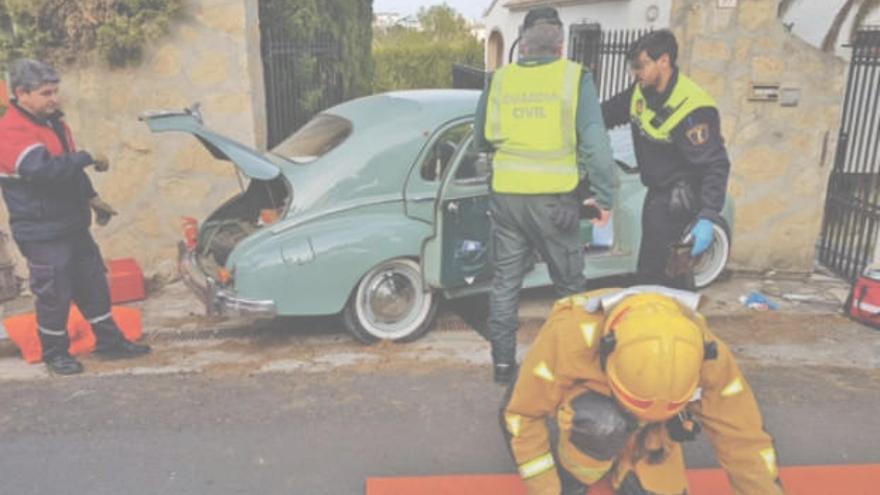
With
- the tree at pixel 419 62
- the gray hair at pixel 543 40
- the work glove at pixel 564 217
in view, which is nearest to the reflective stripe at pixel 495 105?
the gray hair at pixel 543 40

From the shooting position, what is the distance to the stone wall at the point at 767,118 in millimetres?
6062

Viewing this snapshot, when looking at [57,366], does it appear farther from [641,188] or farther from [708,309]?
[708,309]

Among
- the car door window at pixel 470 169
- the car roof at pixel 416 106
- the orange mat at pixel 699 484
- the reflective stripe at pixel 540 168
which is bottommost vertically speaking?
the orange mat at pixel 699 484

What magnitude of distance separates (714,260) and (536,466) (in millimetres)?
4098

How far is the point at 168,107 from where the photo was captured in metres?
6.17

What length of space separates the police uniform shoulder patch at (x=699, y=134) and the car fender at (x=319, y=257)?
1.78 meters

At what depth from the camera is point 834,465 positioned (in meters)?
3.49

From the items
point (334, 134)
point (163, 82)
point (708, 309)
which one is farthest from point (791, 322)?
point (163, 82)

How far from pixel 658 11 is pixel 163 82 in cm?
1041

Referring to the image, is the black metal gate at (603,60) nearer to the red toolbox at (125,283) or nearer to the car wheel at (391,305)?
the car wheel at (391,305)

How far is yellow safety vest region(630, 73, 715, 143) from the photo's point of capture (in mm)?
3889

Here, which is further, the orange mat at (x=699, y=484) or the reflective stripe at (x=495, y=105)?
the reflective stripe at (x=495, y=105)

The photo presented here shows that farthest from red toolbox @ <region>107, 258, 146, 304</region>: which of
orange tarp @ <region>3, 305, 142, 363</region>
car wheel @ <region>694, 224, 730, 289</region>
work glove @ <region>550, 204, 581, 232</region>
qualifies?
car wheel @ <region>694, 224, 730, 289</region>

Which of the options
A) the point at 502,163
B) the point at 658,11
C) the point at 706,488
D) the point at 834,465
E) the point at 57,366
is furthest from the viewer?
the point at 658,11
